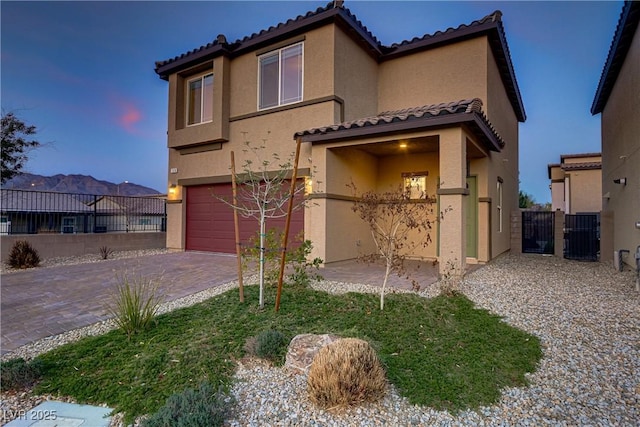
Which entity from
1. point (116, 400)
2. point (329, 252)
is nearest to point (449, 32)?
point (329, 252)

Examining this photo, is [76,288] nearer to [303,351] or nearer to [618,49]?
[303,351]

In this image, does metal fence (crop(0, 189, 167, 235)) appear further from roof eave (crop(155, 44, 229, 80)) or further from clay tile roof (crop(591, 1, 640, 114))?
clay tile roof (crop(591, 1, 640, 114))

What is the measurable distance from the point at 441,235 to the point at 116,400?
6250mm

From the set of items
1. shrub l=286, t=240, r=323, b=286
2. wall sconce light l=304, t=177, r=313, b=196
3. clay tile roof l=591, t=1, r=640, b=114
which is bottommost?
shrub l=286, t=240, r=323, b=286

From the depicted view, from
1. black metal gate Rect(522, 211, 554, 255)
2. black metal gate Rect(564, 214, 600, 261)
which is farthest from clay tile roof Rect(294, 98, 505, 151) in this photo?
black metal gate Rect(564, 214, 600, 261)

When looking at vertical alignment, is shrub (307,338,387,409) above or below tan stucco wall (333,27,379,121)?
below

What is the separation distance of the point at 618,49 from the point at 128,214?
16567 millimetres

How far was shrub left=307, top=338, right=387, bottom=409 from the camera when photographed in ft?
9.24

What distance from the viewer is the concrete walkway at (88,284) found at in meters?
4.87

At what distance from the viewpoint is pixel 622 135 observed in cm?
963

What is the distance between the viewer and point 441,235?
7270 millimetres

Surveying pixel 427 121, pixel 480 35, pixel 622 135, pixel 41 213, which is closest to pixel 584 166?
pixel 622 135

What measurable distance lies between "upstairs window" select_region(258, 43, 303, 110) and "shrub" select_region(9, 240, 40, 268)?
7.59 m

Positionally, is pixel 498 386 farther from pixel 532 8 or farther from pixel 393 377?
pixel 532 8
